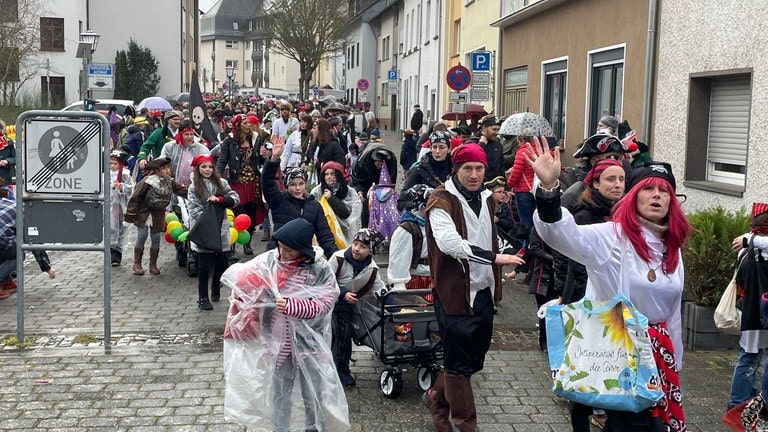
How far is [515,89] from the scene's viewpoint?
2294cm

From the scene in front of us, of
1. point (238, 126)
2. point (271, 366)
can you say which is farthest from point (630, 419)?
point (238, 126)

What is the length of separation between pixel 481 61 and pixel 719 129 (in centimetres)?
782

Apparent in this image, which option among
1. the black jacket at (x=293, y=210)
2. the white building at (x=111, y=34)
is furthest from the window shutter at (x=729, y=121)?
the white building at (x=111, y=34)

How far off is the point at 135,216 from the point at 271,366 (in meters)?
6.48

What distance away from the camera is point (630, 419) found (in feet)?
14.1

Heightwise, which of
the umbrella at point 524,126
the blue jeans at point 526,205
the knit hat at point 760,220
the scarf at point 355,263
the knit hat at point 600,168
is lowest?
the scarf at point 355,263

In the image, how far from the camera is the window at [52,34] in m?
47.6

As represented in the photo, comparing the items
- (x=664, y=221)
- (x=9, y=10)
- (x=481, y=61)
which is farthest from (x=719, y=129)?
(x=9, y=10)

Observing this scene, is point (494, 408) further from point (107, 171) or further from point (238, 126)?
point (238, 126)

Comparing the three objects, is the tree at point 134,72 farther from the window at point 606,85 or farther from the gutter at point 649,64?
the gutter at point 649,64

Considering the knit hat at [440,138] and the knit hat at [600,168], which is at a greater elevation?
the knit hat at [440,138]

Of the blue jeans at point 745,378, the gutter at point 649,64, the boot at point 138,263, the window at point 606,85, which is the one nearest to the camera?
the blue jeans at point 745,378

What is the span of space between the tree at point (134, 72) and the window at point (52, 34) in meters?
5.27

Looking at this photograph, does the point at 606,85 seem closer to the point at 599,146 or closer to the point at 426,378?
the point at 599,146
